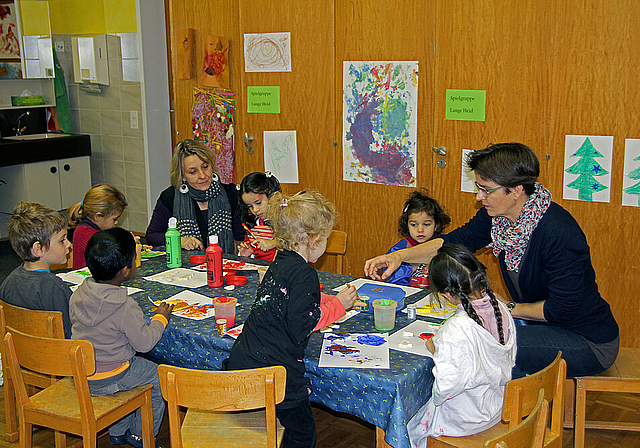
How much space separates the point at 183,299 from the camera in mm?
2441

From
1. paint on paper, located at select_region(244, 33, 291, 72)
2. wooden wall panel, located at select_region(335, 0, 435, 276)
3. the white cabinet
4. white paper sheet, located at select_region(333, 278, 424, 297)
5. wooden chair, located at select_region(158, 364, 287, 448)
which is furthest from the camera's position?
the white cabinet

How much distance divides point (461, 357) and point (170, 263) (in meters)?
1.54

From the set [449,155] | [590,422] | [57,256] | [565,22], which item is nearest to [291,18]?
[449,155]

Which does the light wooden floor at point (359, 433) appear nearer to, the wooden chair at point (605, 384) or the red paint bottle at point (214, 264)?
the wooden chair at point (605, 384)

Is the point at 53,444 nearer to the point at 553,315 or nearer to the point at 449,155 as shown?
the point at 553,315

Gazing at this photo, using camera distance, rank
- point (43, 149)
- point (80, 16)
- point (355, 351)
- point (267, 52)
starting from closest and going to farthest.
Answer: point (355, 351) → point (267, 52) → point (43, 149) → point (80, 16)

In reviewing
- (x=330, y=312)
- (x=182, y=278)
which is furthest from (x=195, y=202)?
(x=330, y=312)

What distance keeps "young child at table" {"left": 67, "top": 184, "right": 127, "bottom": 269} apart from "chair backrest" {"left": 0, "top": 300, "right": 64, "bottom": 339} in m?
0.75

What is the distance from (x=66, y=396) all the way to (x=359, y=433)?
1222 millimetres

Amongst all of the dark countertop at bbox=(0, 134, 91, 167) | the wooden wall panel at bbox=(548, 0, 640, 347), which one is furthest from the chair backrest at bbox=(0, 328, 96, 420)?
the dark countertop at bbox=(0, 134, 91, 167)

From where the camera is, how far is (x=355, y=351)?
1945mm

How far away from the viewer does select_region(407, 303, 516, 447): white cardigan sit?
1817 millimetres

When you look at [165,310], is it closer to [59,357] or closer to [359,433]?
[59,357]

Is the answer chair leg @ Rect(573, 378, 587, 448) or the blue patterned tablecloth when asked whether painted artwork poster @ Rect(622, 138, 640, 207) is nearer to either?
chair leg @ Rect(573, 378, 587, 448)
